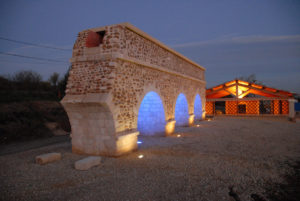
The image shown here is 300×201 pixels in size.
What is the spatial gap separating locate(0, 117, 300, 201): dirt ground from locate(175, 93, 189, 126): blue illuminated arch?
5.20m

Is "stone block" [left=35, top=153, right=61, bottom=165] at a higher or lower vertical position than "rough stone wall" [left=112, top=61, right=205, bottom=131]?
lower

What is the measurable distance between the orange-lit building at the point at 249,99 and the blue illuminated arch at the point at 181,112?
7686 millimetres

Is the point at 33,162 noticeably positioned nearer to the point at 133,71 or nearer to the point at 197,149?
the point at 133,71

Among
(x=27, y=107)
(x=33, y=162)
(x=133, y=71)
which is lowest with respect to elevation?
(x=33, y=162)

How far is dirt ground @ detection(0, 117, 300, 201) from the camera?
3.50 m

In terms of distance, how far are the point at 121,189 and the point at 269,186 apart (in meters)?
2.78

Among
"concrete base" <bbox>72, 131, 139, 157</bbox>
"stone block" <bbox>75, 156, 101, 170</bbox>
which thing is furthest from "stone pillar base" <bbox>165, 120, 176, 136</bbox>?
"stone block" <bbox>75, 156, 101, 170</bbox>

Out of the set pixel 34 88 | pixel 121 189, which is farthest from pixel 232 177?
pixel 34 88

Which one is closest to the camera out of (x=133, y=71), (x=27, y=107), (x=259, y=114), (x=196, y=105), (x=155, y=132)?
(x=133, y=71)

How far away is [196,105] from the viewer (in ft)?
49.9

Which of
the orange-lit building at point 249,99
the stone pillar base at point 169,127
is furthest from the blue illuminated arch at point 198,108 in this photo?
the stone pillar base at point 169,127

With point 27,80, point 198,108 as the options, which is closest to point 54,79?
point 27,80

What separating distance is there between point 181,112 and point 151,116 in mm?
3694

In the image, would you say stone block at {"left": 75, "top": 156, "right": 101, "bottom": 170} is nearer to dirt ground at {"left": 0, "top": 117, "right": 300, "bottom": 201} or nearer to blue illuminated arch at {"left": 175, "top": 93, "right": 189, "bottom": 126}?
dirt ground at {"left": 0, "top": 117, "right": 300, "bottom": 201}
